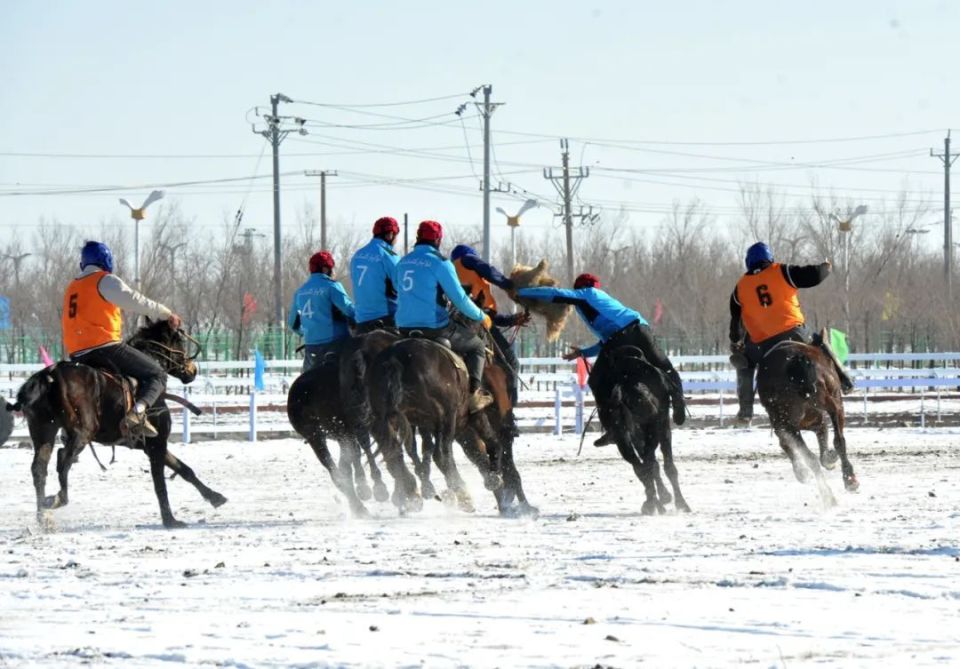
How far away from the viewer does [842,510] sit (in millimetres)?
13609

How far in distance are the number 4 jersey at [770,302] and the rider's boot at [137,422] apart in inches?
215

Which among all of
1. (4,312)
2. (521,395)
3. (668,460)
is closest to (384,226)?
(668,460)

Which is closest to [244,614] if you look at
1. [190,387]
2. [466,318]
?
[466,318]

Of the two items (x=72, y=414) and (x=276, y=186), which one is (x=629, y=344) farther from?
(x=276, y=186)

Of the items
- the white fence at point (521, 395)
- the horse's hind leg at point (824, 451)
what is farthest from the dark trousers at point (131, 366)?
the white fence at point (521, 395)

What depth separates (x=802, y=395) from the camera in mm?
14391

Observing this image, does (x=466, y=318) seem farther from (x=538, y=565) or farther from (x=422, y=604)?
(x=422, y=604)

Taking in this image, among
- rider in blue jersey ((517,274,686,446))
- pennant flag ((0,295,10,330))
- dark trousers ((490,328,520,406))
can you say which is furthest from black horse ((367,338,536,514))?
pennant flag ((0,295,10,330))

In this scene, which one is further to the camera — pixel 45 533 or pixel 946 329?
pixel 946 329

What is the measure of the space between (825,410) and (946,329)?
5470 centimetres

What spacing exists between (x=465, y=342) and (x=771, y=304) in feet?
9.84

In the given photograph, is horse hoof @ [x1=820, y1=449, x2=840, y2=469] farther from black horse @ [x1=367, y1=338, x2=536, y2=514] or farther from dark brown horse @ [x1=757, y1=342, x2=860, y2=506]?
black horse @ [x1=367, y1=338, x2=536, y2=514]

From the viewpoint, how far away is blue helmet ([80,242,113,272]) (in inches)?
535

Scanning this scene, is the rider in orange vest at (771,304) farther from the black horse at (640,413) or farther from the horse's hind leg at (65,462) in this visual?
the horse's hind leg at (65,462)
